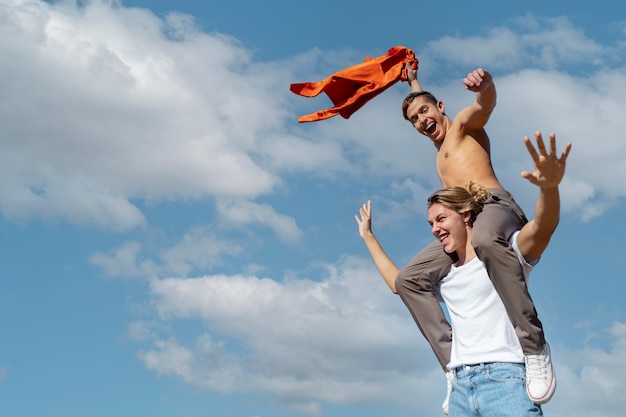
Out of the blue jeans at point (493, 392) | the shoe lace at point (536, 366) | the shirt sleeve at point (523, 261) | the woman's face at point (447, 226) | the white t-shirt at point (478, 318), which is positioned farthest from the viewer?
the woman's face at point (447, 226)

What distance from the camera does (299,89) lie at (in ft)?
33.4

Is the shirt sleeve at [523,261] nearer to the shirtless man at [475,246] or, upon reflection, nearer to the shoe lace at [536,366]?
the shirtless man at [475,246]

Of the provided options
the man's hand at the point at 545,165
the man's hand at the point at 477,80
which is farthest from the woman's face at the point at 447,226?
the man's hand at the point at 477,80

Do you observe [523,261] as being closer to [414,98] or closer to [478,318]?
[478,318]

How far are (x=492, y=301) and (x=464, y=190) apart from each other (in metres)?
1.03

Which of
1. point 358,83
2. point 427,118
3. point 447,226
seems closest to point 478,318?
point 447,226

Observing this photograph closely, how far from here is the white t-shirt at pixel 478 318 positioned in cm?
566

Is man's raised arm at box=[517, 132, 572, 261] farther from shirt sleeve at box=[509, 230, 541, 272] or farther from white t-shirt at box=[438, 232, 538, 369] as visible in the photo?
white t-shirt at box=[438, 232, 538, 369]

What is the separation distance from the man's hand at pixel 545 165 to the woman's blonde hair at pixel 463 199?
1.01 meters

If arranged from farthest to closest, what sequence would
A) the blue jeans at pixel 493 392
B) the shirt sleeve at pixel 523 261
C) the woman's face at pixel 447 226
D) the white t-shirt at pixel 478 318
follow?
the woman's face at pixel 447 226 < the shirt sleeve at pixel 523 261 < the white t-shirt at pixel 478 318 < the blue jeans at pixel 493 392

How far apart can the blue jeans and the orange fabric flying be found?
479 cm

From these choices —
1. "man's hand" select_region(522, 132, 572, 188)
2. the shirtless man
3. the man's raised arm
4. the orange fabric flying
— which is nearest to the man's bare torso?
the shirtless man

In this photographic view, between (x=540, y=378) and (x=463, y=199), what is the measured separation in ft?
5.38

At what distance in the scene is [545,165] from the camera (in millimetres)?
5254
